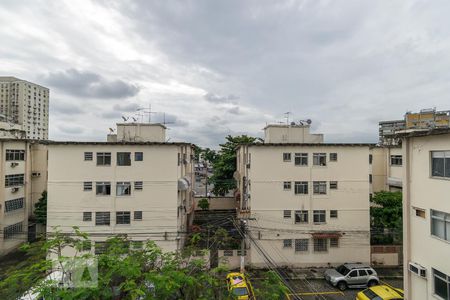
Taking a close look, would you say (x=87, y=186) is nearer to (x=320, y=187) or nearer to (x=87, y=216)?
(x=87, y=216)

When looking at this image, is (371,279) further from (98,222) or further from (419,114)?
(98,222)

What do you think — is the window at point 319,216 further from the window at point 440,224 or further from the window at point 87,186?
the window at point 87,186

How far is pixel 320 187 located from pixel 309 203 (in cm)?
147

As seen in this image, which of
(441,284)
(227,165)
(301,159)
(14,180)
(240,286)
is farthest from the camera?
(227,165)

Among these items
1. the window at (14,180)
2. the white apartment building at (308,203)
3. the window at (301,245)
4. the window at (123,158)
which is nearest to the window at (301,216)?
the white apartment building at (308,203)

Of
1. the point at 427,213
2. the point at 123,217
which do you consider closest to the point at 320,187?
the point at 427,213

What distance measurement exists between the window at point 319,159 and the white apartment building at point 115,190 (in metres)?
10.3

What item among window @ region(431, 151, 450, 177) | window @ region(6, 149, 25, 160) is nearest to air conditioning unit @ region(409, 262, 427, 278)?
window @ region(431, 151, 450, 177)

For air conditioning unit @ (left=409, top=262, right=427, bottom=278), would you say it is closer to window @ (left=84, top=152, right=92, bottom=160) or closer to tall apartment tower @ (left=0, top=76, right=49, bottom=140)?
window @ (left=84, top=152, right=92, bottom=160)

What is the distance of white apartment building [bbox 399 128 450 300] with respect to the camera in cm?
853

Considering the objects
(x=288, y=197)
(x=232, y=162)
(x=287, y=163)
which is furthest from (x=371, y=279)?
(x=232, y=162)

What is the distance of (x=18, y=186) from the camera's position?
867 inches

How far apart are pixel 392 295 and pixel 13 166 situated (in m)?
28.0

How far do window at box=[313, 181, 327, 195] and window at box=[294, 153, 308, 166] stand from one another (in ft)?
5.46
